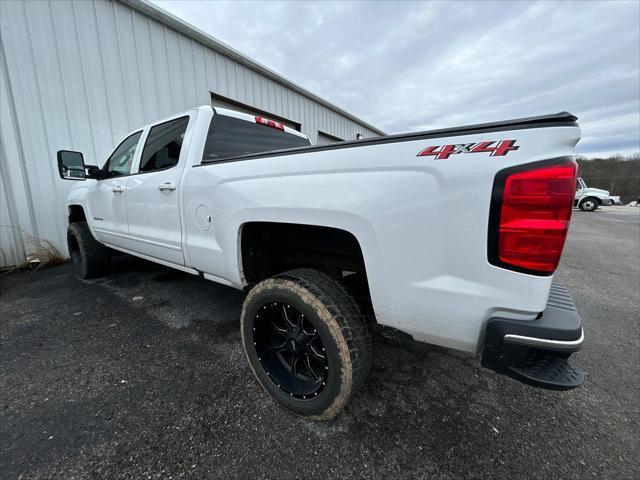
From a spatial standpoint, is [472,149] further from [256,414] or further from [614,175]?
[614,175]

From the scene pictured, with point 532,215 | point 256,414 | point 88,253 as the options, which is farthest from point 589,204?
point 88,253

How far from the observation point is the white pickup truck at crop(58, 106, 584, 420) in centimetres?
99

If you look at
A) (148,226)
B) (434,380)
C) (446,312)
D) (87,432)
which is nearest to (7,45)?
(148,226)

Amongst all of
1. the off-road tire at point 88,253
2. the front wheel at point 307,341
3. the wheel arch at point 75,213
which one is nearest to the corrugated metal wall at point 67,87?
the wheel arch at point 75,213

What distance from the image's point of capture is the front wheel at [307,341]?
1412 millimetres

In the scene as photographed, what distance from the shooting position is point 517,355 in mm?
1045

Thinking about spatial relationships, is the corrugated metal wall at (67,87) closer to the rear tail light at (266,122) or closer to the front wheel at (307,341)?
the rear tail light at (266,122)

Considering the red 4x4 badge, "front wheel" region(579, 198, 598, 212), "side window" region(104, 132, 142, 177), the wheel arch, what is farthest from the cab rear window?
"front wheel" region(579, 198, 598, 212)

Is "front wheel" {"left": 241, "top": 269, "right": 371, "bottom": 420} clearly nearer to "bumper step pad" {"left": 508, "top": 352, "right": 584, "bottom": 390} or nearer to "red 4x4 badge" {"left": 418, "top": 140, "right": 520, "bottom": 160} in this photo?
"bumper step pad" {"left": 508, "top": 352, "right": 584, "bottom": 390}

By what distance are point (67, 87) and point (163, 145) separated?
13.3ft

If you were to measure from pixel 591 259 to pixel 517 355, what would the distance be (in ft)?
21.6

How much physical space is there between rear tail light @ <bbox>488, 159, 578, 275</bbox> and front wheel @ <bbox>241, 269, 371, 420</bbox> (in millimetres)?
774

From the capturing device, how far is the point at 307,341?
5.35 ft

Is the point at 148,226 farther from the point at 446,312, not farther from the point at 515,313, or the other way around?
the point at 515,313
